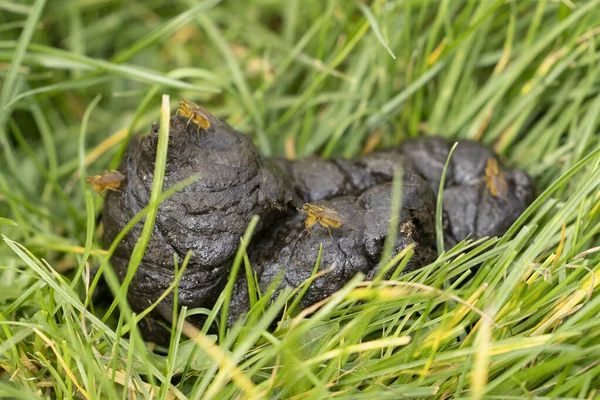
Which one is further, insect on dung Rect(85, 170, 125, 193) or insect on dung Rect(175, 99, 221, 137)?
insect on dung Rect(85, 170, 125, 193)

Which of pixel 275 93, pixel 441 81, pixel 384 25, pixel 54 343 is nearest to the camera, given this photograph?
pixel 54 343

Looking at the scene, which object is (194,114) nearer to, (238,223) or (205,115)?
(205,115)

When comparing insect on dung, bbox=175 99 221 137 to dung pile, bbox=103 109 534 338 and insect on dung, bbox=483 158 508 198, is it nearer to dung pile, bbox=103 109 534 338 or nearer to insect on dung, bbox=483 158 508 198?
dung pile, bbox=103 109 534 338

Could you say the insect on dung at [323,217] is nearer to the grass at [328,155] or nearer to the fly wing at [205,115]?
the grass at [328,155]

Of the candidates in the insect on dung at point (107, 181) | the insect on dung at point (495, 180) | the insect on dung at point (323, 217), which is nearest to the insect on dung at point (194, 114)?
the insect on dung at point (107, 181)

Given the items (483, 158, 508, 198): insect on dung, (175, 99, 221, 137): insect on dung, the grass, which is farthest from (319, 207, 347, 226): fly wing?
(483, 158, 508, 198): insect on dung

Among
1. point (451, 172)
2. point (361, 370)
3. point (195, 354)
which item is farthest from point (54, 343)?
point (451, 172)

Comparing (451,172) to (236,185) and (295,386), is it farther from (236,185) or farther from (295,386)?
(295,386)
